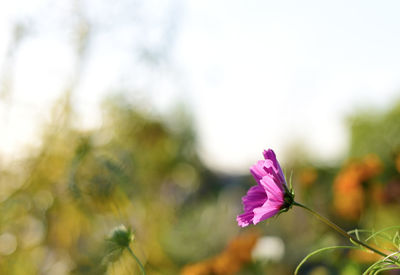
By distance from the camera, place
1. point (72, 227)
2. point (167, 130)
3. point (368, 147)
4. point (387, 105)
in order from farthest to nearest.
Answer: point (387, 105) < point (368, 147) < point (167, 130) < point (72, 227)

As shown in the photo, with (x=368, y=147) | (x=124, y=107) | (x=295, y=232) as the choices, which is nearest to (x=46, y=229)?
(x=124, y=107)

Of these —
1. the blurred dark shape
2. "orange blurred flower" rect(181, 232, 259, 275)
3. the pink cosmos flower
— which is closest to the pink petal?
the pink cosmos flower

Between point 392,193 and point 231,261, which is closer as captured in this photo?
point 231,261

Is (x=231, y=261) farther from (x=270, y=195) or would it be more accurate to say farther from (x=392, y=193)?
(x=270, y=195)

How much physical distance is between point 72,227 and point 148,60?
1.70 feet

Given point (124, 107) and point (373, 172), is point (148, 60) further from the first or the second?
point (373, 172)

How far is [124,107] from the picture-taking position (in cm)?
166

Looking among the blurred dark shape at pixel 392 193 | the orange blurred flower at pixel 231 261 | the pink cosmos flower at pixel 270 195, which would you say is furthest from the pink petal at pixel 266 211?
the blurred dark shape at pixel 392 193

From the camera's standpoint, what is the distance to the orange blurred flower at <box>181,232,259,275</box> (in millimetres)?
1042

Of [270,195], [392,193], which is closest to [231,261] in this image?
[392,193]

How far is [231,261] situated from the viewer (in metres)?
1.07

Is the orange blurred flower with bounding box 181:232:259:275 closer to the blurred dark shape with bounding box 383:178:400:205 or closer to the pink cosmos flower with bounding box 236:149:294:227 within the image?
the blurred dark shape with bounding box 383:178:400:205

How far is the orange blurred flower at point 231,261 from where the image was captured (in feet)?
3.42

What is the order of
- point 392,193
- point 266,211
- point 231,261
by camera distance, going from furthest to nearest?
point 392,193, point 231,261, point 266,211
